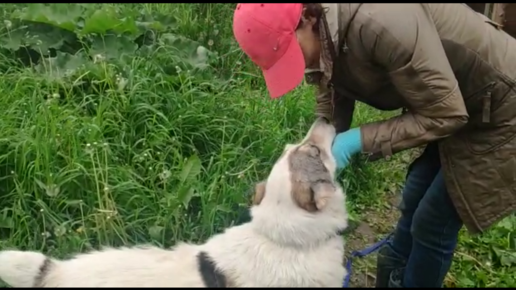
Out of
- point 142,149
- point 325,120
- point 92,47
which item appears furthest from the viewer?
point 92,47

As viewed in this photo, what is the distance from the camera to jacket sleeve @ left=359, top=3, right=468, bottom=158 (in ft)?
8.71

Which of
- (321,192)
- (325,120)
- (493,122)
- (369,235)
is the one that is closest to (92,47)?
(325,120)

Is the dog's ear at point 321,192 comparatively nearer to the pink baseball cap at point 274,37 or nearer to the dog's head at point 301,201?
the dog's head at point 301,201

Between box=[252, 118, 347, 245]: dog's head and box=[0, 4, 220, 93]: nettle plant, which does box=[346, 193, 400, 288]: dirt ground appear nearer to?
box=[252, 118, 347, 245]: dog's head

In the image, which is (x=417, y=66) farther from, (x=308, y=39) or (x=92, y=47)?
(x=92, y=47)

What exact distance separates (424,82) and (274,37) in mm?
598

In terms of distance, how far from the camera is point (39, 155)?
3.65 metres

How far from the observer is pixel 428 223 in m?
3.15

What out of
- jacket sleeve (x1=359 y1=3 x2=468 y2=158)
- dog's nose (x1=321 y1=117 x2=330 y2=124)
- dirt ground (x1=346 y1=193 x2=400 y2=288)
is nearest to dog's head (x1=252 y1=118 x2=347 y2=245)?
dog's nose (x1=321 y1=117 x2=330 y2=124)

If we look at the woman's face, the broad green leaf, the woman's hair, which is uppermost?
the woman's hair

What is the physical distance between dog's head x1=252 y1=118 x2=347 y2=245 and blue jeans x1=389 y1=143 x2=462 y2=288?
0.42 metres

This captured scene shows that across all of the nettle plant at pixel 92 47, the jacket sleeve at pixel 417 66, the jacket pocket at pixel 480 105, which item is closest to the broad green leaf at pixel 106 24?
the nettle plant at pixel 92 47

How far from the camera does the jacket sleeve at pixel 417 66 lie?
2654 mm

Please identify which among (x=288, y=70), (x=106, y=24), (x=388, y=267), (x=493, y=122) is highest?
(x=288, y=70)
